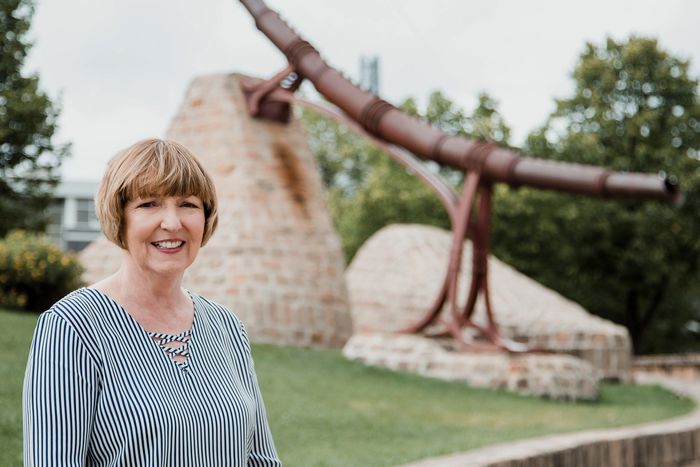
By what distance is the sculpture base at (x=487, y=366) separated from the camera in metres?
10.9

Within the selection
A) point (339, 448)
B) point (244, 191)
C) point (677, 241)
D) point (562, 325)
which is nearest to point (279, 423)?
point (339, 448)

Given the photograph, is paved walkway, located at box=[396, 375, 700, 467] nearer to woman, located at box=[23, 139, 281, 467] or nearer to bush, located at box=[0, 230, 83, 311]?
woman, located at box=[23, 139, 281, 467]

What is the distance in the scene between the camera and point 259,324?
12258mm

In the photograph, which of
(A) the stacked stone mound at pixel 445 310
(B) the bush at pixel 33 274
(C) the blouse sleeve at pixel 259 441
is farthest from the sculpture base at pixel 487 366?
(C) the blouse sleeve at pixel 259 441

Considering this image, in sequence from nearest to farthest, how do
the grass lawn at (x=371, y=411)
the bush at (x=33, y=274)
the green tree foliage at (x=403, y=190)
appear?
the grass lawn at (x=371, y=411)
the bush at (x=33, y=274)
the green tree foliage at (x=403, y=190)

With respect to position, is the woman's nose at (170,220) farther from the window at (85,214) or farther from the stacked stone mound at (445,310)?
the window at (85,214)

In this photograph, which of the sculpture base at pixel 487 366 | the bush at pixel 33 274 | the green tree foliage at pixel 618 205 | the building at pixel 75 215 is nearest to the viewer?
the sculpture base at pixel 487 366

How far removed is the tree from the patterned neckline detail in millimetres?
15512

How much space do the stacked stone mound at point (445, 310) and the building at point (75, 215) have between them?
84.1 feet

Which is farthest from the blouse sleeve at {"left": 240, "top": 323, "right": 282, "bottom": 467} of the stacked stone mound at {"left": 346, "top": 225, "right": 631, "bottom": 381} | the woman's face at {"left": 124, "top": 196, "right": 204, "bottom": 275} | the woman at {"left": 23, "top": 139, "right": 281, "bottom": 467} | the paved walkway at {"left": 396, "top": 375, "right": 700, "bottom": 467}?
the stacked stone mound at {"left": 346, "top": 225, "right": 631, "bottom": 381}

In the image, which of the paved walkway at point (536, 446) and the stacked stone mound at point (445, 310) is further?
the stacked stone mound at point (445, 310)

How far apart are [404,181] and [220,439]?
26.8 m

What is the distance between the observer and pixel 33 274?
11703mm

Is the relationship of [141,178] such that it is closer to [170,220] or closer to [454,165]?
[170,220]
